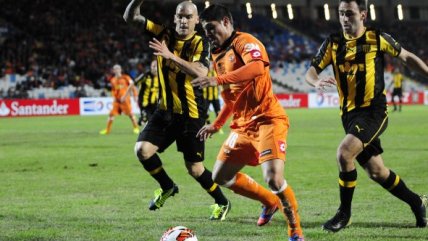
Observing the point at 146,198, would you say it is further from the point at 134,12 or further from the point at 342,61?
the point at 342,61

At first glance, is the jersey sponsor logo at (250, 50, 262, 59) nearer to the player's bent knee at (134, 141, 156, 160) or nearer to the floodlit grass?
the floodlit grass

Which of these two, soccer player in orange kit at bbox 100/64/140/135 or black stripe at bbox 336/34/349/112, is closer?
black stripe at bbox 336/34/349/112

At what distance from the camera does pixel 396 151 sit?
54.1ft

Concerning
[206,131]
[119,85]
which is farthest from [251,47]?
[119,85]

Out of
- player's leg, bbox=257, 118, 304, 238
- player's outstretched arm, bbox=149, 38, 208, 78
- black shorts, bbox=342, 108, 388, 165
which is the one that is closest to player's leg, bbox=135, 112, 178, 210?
player's outstretched arm, bbox=149, 38, 208, 78

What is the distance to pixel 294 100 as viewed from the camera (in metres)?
46.8

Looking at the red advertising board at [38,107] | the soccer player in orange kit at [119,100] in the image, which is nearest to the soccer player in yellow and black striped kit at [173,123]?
the soccer player in orange kit at [119,100]

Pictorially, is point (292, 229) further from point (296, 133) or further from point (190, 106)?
point (296, 133)

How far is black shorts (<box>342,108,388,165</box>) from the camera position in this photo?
7273mm

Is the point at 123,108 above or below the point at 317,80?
below

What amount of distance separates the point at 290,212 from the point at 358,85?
156 cm

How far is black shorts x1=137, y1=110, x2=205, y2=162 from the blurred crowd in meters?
30.1

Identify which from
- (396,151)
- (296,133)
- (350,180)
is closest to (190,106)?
(350,180)

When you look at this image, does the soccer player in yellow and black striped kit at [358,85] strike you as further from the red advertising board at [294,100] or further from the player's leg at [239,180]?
the red advertising board at [294,100]
